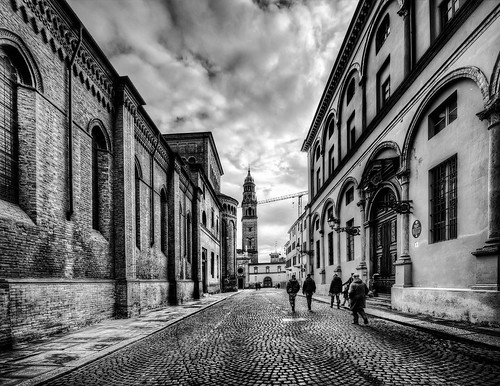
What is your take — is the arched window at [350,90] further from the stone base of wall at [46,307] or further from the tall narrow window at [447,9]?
the stone base of wall at [46,307]

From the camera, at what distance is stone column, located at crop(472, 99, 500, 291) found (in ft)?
28.1

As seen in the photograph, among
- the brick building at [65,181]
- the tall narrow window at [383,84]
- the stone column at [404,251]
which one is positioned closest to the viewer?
the brick building at [65,181]

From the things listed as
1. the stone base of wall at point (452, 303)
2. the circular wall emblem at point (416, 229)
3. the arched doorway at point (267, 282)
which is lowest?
the arched doorway at point (267, 282)

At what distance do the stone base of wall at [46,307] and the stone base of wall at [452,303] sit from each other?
10403 millimetres

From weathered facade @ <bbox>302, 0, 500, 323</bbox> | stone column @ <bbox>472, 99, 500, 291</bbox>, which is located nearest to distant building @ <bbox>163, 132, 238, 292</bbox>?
weathered facade @ <bbox>302, 0, 500, 323</bbox>

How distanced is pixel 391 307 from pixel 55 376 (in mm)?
12234

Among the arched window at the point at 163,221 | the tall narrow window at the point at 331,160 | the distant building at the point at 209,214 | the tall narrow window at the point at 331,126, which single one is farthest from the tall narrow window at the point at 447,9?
the distant building at the point at 209,214

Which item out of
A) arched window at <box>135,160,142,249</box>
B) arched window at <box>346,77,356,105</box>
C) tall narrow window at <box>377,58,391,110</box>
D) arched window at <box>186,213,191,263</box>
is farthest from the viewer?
arched window at <box>186,213,191,263</box>

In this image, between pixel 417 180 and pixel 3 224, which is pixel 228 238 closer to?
pixel 417 180

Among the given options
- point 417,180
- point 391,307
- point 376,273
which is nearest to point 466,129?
point 417,180

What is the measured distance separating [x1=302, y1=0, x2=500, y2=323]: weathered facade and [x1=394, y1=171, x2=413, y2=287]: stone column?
37 mm

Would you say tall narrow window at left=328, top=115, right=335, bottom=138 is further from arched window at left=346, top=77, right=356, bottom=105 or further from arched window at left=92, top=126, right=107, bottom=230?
arched window at left=92, top=126, right=107, bottom=230

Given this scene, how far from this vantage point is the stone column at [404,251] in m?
13.1

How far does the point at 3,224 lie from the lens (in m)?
7.76
